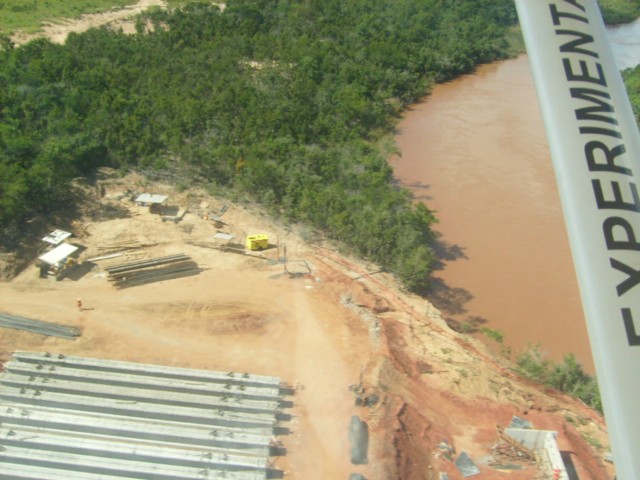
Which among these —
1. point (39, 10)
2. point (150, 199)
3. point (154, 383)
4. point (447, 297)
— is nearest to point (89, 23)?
point (39, 10)

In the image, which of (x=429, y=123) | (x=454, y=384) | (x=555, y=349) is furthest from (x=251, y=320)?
(x=429, y=123)

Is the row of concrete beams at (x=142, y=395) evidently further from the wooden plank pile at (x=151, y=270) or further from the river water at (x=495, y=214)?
the river water at (x=495, y=214)

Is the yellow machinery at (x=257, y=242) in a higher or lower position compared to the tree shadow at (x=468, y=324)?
higher

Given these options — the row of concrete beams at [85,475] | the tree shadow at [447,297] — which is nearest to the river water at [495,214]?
the tree shadow at [447,297]

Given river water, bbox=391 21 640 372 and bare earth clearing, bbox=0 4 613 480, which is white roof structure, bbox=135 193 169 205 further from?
river water, bbox=391 21 640 372

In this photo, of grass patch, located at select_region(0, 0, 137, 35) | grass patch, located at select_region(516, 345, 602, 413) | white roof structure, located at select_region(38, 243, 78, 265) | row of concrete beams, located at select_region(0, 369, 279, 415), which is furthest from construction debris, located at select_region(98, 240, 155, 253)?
grass patch, located at select_region(0, 0, 137, 35)

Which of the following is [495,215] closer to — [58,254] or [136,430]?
[58,254]

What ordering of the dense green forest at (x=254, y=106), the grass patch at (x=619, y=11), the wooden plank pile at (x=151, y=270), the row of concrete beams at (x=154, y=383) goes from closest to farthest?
the row of concrete beams at (x=154, y=383) < the wooden plank pile at (x=151, y=270) < the dense green forest at (x=254, y=106) < the grass patch at (x=619, y=11)
